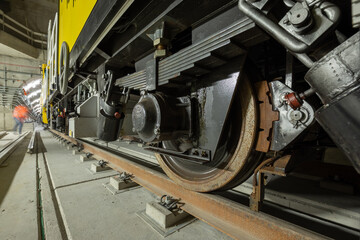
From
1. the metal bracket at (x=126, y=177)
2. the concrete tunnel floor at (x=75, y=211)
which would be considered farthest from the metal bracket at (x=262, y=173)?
the metal bracket at (x=126, y=177)

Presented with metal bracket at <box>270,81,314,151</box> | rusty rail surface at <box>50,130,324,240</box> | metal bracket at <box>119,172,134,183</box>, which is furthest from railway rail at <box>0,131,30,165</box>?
metal bracket at <box>270,81,314,151</box>

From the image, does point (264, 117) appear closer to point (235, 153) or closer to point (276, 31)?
point (235, 153)

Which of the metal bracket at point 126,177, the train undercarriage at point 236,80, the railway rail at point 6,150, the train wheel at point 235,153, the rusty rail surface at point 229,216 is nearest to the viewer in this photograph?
the train undercarriage at point 236,80

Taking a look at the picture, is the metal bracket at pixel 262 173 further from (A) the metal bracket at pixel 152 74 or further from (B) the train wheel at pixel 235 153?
(A) the metal bracket at pixel 152 74

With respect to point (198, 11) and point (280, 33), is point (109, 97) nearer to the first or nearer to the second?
point (198, 11)

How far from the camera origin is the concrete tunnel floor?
3.54ft

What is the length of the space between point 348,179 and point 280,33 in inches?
75.8

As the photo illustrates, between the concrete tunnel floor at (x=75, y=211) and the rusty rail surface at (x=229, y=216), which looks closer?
the rusty rail surface at (x=229, y=216)

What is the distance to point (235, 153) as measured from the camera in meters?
1.08

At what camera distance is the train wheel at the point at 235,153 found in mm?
1004

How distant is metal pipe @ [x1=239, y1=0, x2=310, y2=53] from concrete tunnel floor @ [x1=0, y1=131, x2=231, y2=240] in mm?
1111

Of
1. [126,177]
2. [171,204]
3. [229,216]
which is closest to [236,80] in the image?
[229,216]

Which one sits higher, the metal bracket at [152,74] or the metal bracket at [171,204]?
the metal bracket at [152,74]

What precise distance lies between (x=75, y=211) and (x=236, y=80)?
154cm
